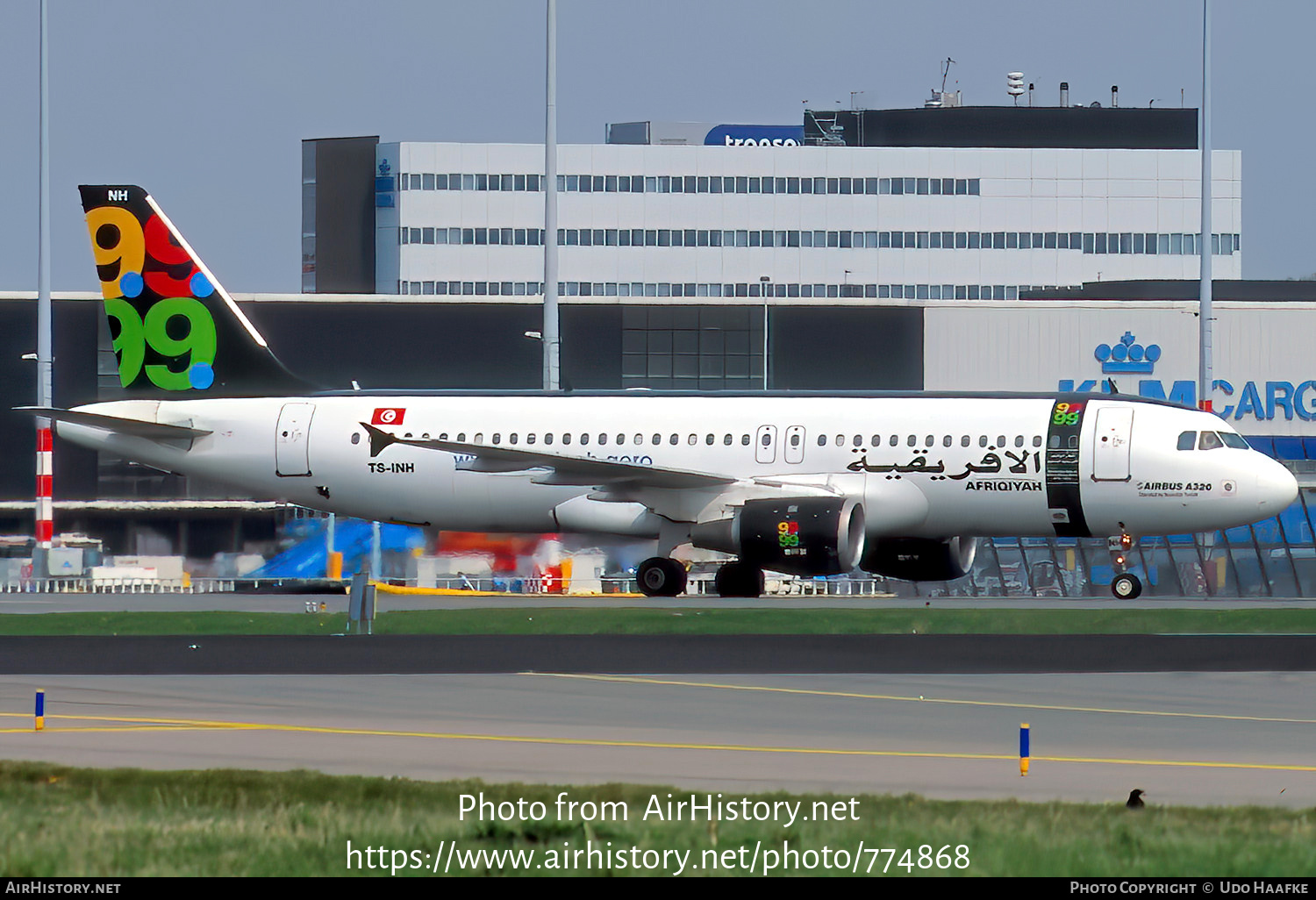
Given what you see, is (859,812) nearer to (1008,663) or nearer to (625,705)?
(625,705)

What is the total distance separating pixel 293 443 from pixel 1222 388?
45.3 m

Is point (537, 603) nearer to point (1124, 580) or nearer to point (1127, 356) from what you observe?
point (1124, 580)

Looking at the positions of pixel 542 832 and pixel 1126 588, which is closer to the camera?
pixel 542 832

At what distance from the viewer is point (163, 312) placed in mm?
44500

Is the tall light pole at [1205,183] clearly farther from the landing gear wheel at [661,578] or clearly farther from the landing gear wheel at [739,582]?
the landing gear wheel at [661,578]

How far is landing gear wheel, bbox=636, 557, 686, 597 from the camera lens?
131ft

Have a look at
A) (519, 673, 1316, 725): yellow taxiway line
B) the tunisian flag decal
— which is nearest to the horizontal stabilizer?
the tunisian flag decal

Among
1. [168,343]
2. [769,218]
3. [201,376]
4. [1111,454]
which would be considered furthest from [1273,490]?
[769,218]

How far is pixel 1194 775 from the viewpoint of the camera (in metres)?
16.3

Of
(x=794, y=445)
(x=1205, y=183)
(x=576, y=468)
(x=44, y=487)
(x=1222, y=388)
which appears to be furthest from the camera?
(x=1222, y=388)

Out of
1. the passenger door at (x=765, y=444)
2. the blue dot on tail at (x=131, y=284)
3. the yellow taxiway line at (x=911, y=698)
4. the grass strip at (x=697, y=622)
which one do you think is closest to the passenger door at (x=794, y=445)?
the passenger door at (x=765, y=444)

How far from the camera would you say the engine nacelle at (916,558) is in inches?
1607

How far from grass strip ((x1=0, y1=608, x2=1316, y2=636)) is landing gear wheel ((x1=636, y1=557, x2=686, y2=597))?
2798mm

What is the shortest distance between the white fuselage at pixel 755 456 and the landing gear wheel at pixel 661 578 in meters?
0.96
